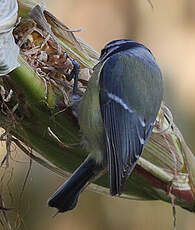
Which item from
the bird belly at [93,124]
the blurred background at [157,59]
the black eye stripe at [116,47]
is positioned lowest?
the blurred background at [157,59]

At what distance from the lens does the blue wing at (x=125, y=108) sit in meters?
1.18

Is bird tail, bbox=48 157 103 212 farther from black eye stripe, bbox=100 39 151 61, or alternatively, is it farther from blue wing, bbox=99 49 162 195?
black eye stripe, bbox=100 39 151 61

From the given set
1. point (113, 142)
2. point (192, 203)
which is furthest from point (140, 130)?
point (192, 203)

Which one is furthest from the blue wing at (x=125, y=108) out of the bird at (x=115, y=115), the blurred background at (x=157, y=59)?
the blurred background at (x=157, y=59)

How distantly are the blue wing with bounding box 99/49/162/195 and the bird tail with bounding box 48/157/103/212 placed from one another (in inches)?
1.5

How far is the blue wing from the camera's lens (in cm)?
118

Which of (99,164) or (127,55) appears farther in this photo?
(127,55)

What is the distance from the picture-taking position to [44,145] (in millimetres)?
1144

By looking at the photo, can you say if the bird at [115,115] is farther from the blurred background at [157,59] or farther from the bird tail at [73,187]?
the blurred background at [157,59]

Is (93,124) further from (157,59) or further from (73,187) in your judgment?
(157,59)

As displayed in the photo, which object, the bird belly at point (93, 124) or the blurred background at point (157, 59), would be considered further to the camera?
the blurred background at point (157, 59)

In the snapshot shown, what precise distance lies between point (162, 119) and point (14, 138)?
26 cm

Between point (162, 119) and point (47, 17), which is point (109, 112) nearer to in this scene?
point (162, 119)

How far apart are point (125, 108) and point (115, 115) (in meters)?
0.03
